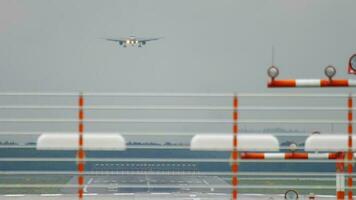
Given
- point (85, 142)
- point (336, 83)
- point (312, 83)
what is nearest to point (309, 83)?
point (312, 83)

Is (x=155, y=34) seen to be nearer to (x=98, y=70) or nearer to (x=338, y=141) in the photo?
(x=98, y=70)

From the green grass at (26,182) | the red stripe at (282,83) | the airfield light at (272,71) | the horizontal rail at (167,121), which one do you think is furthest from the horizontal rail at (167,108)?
the green grass at (26,182)

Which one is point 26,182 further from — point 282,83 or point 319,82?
point 319,82

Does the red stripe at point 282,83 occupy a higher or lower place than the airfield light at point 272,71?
lower

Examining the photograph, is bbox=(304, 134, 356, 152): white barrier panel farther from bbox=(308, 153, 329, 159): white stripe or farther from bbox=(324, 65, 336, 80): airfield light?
bbox=(308, 153, 329, 159): white stripe

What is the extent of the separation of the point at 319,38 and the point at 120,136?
84.9 meters

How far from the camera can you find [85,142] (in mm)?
8453

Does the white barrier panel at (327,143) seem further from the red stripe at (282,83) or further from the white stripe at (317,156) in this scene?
the white stripe at (317,156)

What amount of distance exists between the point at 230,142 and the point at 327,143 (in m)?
0.81

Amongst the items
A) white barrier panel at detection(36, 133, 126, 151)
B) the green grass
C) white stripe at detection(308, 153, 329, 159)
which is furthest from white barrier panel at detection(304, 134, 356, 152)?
the green grass

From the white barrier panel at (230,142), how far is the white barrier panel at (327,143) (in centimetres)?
30

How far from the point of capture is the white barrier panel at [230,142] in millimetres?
8328

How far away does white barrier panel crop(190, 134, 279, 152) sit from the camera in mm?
8328

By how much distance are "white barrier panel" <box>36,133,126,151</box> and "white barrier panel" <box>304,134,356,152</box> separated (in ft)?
5.06
